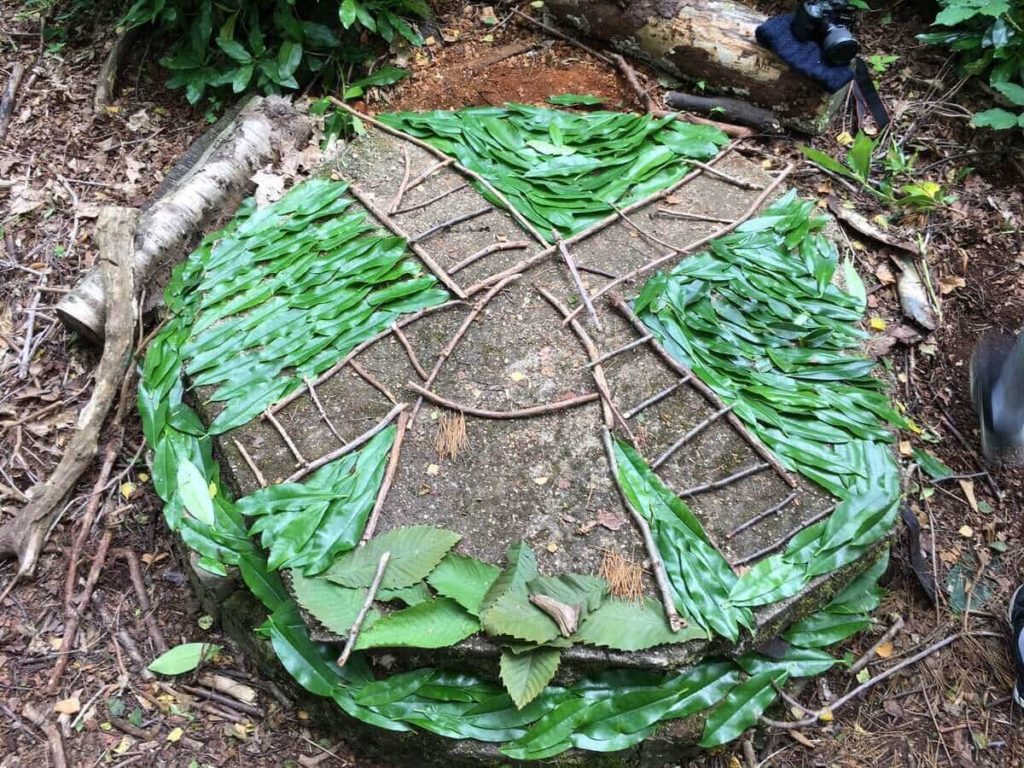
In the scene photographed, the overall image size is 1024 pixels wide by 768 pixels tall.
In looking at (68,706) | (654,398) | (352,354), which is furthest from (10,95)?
→ (654,398)

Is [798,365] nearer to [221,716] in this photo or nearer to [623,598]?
[623,598]

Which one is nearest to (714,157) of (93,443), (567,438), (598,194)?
(598,194)

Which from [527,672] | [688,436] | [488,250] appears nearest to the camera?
[527,672]

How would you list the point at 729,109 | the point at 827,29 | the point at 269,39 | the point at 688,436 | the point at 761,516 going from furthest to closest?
the point at 269,39, the point at 729,109, the point at 827,29, the point at 688,436, the point at 761,516

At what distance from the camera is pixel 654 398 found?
2215mm

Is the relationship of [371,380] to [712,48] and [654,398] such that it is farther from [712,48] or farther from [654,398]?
[712,48]

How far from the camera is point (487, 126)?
9.75 ft

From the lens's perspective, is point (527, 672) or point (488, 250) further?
point (488, 250)

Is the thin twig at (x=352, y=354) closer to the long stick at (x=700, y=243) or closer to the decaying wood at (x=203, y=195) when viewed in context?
the long stick at (x=700, y=243)

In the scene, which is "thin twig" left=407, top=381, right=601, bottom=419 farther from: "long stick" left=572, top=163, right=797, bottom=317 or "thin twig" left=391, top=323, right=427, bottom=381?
"long stick" left=572, top=163, right=797, bottom=317

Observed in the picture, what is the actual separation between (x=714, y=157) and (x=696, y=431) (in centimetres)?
130

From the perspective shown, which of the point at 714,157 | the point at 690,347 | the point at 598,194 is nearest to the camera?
the point at 690,347

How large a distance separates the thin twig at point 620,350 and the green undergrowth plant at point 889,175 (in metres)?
1.26

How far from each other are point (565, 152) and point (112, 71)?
7.57 ft
